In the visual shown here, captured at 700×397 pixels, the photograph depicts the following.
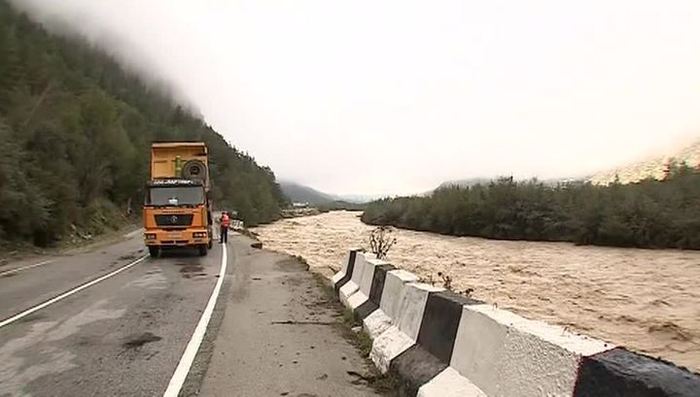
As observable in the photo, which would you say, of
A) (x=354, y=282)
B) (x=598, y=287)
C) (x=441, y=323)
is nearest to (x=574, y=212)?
(x=598, y=287)

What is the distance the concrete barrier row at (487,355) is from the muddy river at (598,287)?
7.76 m

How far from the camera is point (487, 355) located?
450 centimetres

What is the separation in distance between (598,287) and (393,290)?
18.6m

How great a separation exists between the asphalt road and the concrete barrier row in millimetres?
612

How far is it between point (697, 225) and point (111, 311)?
38.7m

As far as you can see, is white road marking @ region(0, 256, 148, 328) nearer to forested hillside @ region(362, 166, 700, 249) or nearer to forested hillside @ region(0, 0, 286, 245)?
forested hillside @ region(0, 0, 286, 245)

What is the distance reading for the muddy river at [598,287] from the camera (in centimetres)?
1559

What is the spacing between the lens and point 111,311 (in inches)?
429

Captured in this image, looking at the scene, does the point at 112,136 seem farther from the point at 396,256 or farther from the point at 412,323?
the point at 412,323

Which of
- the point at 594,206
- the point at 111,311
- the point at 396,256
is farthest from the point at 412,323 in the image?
the point at 594,206

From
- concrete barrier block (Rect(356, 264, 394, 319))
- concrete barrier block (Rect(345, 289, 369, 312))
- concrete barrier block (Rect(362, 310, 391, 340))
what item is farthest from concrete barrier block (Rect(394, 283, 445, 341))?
concrete barrier block (Rect(345, 289, 369, 312))

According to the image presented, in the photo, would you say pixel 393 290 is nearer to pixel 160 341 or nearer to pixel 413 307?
pixel 413 307

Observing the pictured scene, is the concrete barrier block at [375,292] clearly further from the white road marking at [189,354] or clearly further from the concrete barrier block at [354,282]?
the white road marking at [189,354]

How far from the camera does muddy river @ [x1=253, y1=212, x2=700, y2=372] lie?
1559 cm
